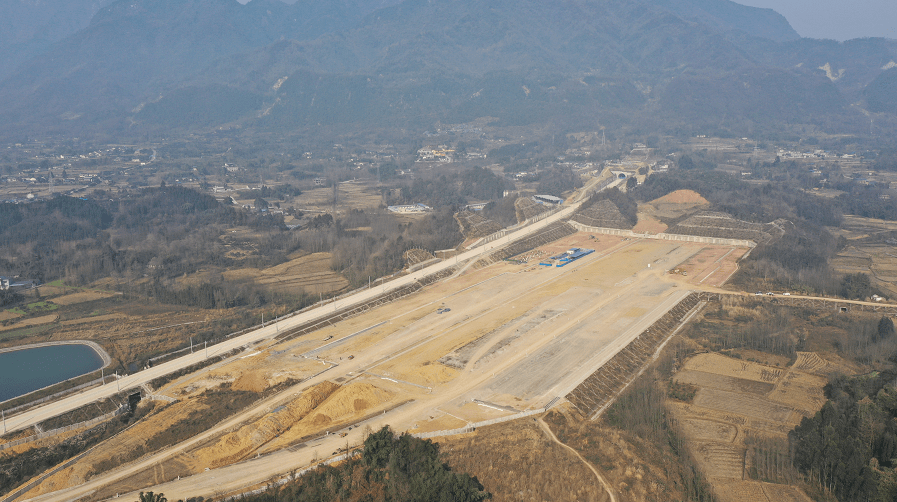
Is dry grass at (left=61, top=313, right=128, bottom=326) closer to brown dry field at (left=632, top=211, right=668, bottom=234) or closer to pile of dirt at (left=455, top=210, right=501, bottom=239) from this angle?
pile of dirt at (left=455, top=210, right=501, bottom=239)

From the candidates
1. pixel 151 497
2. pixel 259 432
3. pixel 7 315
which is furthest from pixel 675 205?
pixel 151 497

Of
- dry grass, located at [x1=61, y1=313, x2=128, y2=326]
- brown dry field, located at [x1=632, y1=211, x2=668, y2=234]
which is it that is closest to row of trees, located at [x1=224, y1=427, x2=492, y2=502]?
dry grass, located at [x1=61, y1=313, x2=128, y2=326]

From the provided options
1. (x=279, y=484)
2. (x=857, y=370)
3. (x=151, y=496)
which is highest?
(x=151, y=496)

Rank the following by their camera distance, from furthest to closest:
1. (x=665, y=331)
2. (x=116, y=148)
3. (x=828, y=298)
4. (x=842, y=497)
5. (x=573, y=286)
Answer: (x=116, y=148), (x=573, y=286), (x=828, y=298), (x=665, y=331), (x=842, y=497)

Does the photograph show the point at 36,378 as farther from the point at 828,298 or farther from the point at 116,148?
the point at 116,148

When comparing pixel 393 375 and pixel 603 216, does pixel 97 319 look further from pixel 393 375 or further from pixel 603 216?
pixel 603 216

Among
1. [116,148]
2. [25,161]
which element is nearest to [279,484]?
[25,161]
